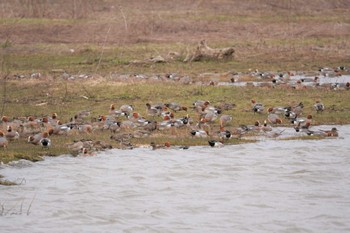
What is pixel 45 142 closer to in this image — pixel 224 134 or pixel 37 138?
pixel 37 138

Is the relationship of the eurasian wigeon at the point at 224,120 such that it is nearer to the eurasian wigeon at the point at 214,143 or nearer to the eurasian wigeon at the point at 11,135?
the eurasian wigeon at the point at 214,143

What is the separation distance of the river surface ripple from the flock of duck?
2.01 ft

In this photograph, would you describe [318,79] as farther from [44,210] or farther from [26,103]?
[44,210]

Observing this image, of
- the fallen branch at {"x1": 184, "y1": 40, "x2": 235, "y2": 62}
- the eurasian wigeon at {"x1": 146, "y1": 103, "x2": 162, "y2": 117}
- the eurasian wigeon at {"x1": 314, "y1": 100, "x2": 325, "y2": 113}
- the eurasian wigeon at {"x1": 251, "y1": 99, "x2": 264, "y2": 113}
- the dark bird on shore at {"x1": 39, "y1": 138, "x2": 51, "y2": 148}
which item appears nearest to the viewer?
the dark bird on shore at {"x1": 39, "y1": 138, "x2": 51, "y2": 148}

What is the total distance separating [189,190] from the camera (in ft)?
47.7

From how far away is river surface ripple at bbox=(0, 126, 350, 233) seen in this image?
485 inches

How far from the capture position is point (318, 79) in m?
27.5

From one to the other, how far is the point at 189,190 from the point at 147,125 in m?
4.33

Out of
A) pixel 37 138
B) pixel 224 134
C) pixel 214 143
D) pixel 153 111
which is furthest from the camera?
pixel 153 111

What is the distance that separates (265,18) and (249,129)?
82.9 feet

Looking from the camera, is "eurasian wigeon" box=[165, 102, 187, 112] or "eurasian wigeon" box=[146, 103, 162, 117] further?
"eurasian wigeon" box=[165, 102, 187, 112]

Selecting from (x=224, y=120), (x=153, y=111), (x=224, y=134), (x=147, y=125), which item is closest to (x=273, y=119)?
(x=224, y=120)

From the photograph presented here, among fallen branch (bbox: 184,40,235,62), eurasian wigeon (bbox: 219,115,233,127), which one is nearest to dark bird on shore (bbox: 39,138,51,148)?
eurasian wigeon (bbox: 219,115,233,127)

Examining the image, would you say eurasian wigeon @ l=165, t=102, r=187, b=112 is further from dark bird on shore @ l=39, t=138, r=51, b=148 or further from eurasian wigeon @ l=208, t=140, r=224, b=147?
dark bird on shore @ l=39, t=138, r=51, b=148
